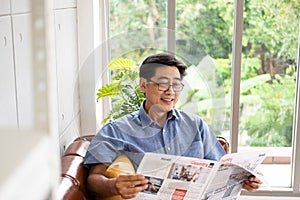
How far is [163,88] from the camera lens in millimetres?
1893

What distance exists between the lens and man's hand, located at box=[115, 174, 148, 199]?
171 centimetres

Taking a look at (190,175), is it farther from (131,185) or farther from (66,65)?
(66,65)

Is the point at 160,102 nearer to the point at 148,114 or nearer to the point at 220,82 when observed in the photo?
the point at 148,114

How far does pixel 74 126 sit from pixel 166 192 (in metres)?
0.77

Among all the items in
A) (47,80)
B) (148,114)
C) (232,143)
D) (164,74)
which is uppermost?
(47,80)

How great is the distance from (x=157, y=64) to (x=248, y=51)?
0.94 meters

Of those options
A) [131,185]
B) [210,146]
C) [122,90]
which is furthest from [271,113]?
[131,185]

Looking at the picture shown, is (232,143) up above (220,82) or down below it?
below

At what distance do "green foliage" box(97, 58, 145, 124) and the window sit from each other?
51cm

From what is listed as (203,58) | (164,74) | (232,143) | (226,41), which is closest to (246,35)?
(226,41)

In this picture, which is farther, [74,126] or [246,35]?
[246,35]

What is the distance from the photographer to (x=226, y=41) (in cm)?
270

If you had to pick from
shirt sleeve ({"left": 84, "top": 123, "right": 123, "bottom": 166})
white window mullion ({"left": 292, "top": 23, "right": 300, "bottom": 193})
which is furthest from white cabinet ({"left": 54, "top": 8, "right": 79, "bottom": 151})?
white window mullion ({"left": 292, "top": 23, "right": 300, "bottom": 193})

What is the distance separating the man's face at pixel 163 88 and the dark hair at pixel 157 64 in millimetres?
16
